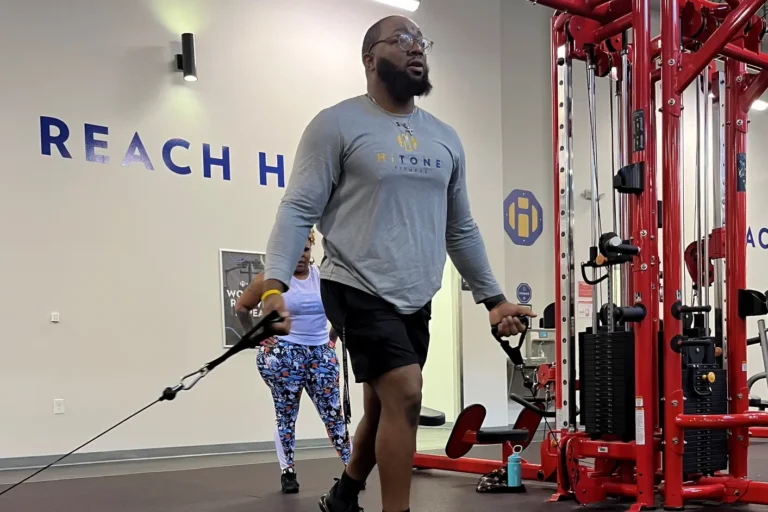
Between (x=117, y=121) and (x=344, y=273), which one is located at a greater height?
(x=117, y=121)

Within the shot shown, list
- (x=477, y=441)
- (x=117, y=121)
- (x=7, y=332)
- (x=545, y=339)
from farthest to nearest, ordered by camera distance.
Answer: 1. (x=545, y=339)
2. (x=117, y=121)
3. (x=7, y=332)
4. (x=477, y=441)

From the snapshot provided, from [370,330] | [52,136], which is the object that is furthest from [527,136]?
[370,330]

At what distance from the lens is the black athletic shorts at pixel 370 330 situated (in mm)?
Answer: 1825

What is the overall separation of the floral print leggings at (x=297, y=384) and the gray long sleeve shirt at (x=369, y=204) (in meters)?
1.80

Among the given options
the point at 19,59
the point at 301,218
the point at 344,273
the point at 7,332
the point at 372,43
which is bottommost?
the point at 7,332

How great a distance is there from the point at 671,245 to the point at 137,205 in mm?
3890

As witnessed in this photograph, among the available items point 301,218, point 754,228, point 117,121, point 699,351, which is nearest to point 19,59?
point 117,121

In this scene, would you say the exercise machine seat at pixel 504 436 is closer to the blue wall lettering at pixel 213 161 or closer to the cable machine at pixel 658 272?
the cable machine at pixel 658 272

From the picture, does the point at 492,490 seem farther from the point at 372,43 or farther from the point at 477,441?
the point at 372,43

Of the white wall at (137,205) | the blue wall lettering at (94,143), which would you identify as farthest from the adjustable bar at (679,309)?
the blue wall lettering at (94,143)

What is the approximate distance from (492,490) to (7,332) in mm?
3367

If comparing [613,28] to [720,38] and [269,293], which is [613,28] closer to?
[720,38]

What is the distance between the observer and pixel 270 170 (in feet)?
20.5

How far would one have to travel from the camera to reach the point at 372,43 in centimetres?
202
